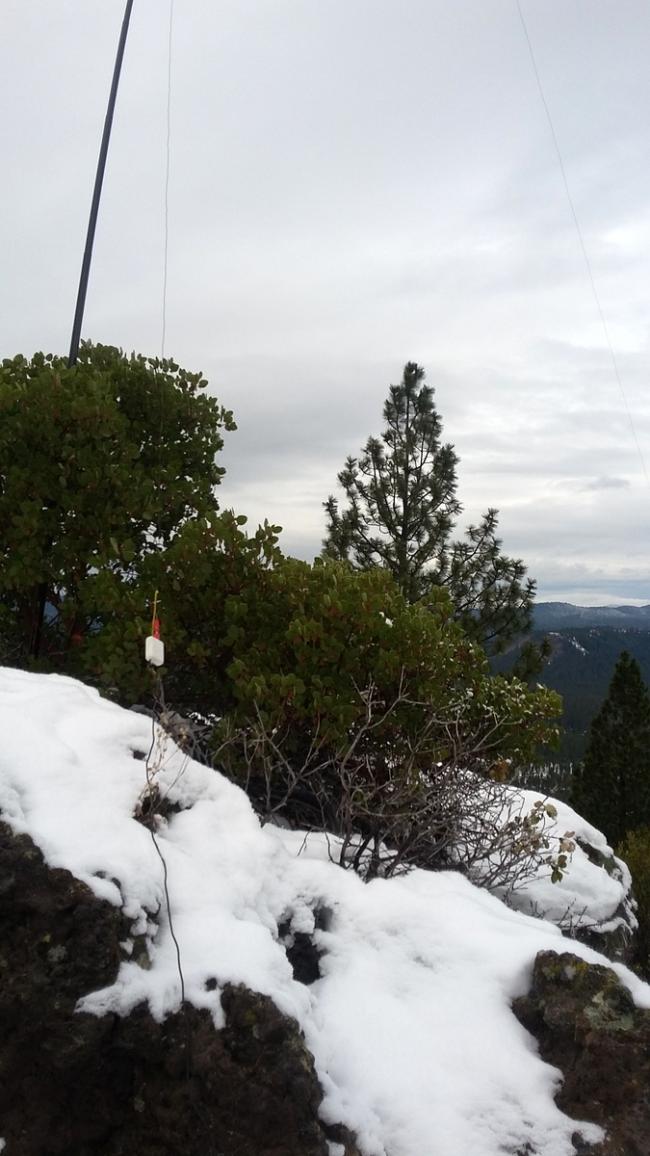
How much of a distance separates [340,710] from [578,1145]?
315cm

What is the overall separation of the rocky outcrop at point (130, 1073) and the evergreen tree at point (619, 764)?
66.2ft

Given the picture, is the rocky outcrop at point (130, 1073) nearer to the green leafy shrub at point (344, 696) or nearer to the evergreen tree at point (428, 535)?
the green leafy shrub at point (344, 696)

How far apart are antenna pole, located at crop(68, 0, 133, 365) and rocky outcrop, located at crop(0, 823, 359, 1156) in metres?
5.82

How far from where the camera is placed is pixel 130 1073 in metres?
2.69

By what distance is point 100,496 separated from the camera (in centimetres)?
674

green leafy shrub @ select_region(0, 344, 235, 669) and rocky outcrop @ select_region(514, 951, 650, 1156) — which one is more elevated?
green leafy shrub @ select_region(0, 344, 235, 669)

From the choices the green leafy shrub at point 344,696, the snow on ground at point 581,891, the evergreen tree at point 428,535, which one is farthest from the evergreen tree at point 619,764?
the green leafy shrub at point 344,696

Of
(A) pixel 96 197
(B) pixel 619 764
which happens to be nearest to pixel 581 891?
(A) pixel 96 197

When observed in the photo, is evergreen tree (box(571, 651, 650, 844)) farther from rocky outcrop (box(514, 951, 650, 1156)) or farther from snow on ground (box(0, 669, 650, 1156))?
rocky outcrop (box(514, 951, 650, 1156))

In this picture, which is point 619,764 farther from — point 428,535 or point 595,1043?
point 595,1043

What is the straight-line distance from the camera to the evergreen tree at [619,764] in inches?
841

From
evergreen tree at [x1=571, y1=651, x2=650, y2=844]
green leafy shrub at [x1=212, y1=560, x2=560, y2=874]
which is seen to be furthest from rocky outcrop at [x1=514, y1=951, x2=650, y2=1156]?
evergreen tree at [x1=571, y1=651, x2=650, y2=844]

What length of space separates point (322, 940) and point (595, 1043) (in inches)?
42.9

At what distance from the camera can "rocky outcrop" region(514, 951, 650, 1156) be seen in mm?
2805
